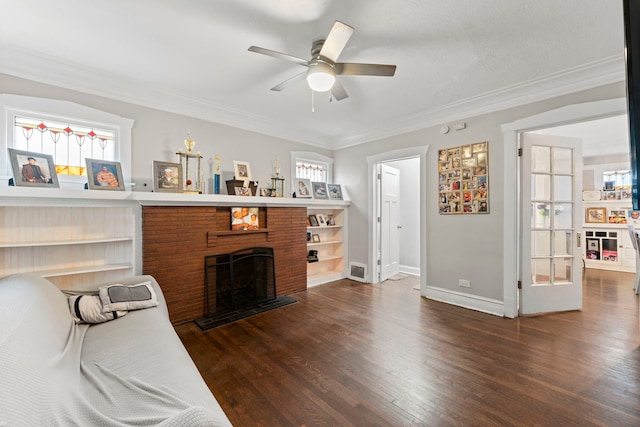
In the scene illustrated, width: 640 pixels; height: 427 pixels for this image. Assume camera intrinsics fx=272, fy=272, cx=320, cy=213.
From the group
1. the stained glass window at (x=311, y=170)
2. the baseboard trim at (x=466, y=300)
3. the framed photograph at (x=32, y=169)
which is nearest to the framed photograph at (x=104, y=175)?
the framed photograph at (x=32, y=169)

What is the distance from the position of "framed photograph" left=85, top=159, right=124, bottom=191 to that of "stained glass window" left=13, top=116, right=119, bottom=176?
0.72ft

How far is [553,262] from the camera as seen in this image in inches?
132

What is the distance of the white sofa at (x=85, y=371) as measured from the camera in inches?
35.0

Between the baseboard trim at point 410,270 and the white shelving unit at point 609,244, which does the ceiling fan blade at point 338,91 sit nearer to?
the baseboard trim at point 410,270

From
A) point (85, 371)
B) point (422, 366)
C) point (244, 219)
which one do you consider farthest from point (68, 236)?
point (422, 366)

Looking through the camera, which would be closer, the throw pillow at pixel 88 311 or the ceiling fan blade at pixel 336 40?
the ceiling fan blade at pixel 336 40

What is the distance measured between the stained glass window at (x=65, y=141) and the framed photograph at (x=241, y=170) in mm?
1352

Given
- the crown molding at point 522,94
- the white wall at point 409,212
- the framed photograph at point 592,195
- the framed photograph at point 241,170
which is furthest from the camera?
the framed photograph at point 592,195

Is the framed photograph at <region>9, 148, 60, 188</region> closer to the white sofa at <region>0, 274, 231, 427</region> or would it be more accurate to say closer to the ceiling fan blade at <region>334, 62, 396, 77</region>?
the white sofa at <region>0, 274, 231, 427</region>

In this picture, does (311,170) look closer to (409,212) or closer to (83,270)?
(409,212)

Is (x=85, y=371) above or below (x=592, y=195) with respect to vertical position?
below

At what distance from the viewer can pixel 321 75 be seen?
2133 mm

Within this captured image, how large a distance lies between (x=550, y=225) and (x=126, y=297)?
4.56 meters

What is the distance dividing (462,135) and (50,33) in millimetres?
4290
